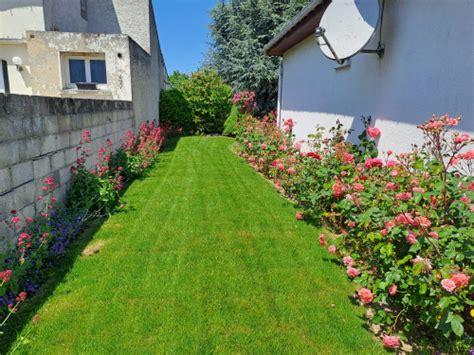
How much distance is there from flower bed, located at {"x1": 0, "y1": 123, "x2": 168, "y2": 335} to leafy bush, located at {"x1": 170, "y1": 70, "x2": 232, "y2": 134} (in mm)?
9588

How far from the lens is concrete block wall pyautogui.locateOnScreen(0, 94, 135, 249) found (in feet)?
9.61

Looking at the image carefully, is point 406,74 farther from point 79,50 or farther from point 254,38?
point 254,38

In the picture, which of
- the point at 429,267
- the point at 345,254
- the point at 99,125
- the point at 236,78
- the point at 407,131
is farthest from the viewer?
the point at 236,78

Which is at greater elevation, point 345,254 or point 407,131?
point 407,131

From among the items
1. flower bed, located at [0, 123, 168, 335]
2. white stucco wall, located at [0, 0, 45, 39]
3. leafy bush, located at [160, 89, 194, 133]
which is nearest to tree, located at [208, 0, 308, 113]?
leafy bush, located at [160, 89, 194, 133]

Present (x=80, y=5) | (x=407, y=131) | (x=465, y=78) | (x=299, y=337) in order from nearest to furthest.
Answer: (x=299, y=337), (x=465, y=78), (x=407, y=131), (x=80, y=5)

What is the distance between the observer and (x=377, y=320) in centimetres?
246

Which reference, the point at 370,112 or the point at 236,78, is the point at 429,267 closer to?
the point at 370,112

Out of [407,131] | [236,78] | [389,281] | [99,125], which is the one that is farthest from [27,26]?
[389,281]

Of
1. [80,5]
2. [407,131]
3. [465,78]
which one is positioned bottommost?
[407,131]

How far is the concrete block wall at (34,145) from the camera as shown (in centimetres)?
293

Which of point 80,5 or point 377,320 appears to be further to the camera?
point 80,5

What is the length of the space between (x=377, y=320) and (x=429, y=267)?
64 cm

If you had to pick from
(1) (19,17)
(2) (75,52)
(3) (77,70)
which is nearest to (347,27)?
(2) (75,52)
